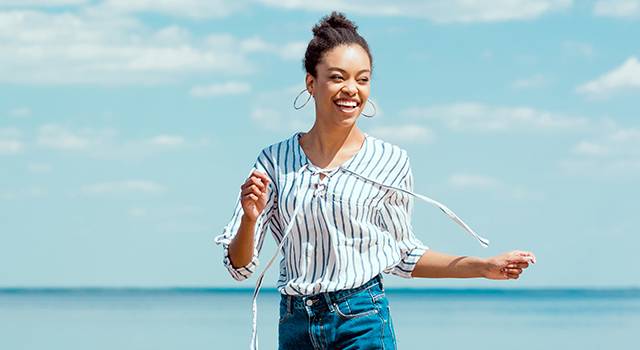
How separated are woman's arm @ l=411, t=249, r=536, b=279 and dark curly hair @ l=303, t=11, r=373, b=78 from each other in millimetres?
672

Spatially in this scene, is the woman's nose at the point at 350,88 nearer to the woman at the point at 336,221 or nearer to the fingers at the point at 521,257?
the woman at the point at 336,221

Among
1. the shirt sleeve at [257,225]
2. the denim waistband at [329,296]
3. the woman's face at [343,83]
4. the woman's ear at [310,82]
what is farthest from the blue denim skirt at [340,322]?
the woman's ear at [310,82]

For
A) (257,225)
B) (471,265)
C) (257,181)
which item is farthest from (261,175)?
(471,265)

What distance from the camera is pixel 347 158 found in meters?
4.61

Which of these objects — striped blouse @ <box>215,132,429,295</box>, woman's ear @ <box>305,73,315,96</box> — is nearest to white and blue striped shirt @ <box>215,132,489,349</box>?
striped blouse @ <box>215,132,429,295</box>

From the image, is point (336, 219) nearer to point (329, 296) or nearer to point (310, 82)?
point (329, 296)

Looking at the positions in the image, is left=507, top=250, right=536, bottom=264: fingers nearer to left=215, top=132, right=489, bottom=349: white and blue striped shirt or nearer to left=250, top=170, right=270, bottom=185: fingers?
left=215, top=132, right=489, bottom=349: white and blue striped shirt

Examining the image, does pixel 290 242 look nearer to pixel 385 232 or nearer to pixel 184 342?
pixel 385 232

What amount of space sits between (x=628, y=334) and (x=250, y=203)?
20.8 m

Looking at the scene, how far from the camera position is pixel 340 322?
172 inches

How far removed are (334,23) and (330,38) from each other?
0.10m

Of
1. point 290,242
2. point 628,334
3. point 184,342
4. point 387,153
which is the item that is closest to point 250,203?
point 290,242

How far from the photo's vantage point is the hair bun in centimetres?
461

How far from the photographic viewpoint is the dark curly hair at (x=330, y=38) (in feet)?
14.9
